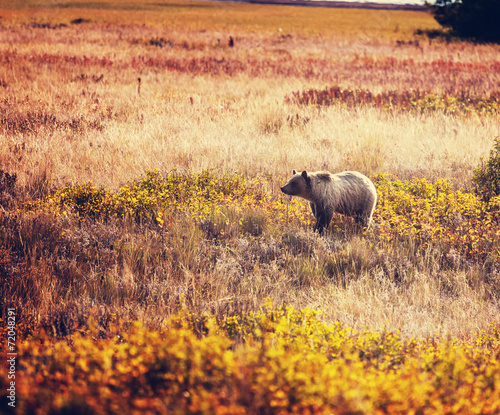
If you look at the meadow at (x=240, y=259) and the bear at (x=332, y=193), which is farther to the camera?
the bear at (x=332, y=193)

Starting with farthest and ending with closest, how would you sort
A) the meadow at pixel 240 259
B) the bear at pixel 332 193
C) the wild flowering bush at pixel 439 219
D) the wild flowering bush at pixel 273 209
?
the bear at pixel 332 193 → the wild flowering bush at pixel 273 209 → the wild flowering bush at pixel 439 219 → the meadow at pixel 240 259

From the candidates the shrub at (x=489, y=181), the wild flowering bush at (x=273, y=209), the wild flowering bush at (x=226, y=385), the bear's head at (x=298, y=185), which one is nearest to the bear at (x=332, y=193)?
the bear's head at (x=298, y=185)

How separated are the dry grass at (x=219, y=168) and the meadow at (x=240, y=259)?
4 cm

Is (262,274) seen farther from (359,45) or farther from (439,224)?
(359,45)

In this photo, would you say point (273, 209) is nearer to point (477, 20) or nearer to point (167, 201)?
point (167, 201)

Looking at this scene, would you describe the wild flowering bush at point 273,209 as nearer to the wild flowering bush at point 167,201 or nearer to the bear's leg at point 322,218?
the wild flowering bush at point 167,201

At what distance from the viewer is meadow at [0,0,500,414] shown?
2.08 m

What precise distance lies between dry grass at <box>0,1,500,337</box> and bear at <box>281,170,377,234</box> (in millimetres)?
431

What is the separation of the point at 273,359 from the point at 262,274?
84.9 inches

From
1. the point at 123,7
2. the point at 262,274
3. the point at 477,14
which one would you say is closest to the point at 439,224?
the point at 262,274

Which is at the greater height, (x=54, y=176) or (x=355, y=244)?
(x=54, y=176)

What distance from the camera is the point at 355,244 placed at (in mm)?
4957

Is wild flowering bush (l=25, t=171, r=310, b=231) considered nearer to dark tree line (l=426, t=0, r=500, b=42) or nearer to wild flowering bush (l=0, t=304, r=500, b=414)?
wild flowering bush (l=0, t=304, r=500, b=414)

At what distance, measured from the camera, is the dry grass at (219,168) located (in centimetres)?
377
